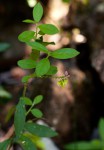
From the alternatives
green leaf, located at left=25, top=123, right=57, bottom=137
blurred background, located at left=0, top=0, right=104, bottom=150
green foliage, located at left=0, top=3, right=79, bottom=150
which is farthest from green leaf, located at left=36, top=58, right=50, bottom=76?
blurred background, located at left=0, top=0, right=104, bottom=150

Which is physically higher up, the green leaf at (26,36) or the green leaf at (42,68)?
the green leaf at (26,36)

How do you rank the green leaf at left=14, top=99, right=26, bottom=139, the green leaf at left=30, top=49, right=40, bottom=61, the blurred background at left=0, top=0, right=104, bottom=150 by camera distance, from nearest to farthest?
the green leaf at left=14, top=99, right=26, bottom=139 → the green leaf at left=30, top=49, right=40, bottom=61 → the blurred background at left=0, top=0, right=104, bottom=150

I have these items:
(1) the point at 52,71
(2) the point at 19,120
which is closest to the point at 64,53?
(1) the point at 52,71

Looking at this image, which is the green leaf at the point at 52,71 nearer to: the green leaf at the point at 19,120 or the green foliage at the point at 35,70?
the green foliage at the point at 35,70

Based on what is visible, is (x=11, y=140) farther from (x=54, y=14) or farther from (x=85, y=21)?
(x=54, y=14)

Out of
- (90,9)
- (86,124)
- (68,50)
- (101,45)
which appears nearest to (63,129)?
(86,124)

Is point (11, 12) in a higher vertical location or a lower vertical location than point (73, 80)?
higher

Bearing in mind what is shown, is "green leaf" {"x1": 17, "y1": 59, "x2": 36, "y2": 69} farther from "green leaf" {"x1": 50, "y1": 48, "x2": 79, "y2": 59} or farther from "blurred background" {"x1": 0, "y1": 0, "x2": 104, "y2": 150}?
"blurred background" {"x1": 0, "y1": 0, "x2": 104, "y2": 150}

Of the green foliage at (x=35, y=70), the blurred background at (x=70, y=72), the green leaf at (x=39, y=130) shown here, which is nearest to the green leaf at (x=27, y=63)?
the green foliage at (x=35, y=70)
